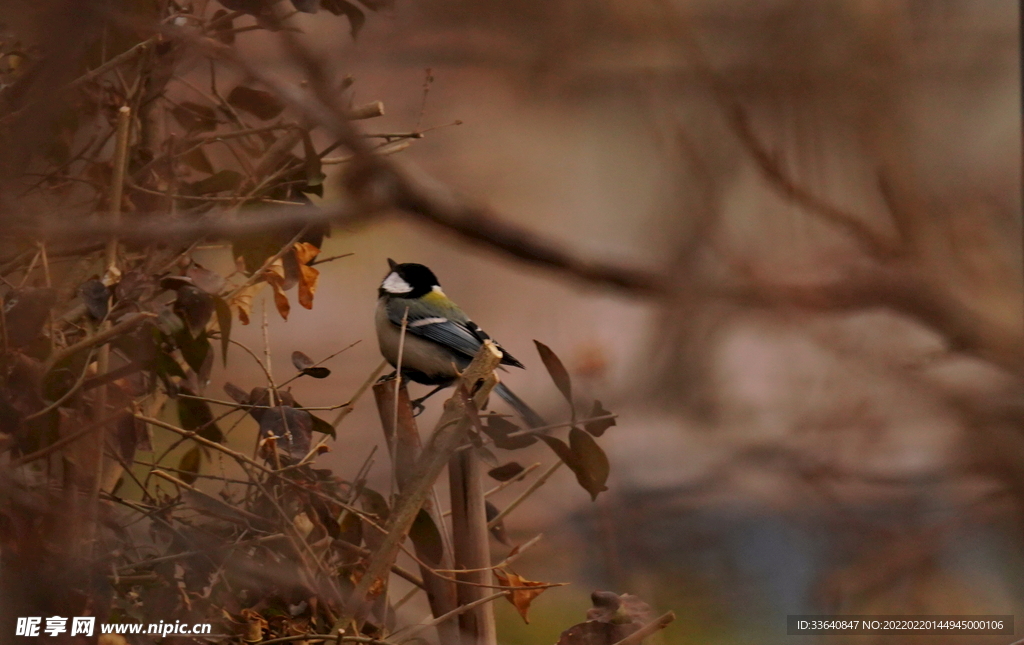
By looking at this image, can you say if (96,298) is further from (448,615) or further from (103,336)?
(448,615)

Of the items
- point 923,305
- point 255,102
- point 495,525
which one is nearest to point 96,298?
point 255,102

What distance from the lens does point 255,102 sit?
55.6 inches

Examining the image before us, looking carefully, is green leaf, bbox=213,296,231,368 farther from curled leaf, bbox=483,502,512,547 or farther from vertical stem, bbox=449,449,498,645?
curled leaf, bbox=483,502,512,547

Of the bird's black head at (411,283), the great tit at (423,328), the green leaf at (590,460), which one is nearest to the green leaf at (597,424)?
the green leaf at (590,460)

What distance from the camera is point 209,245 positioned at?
1.30m

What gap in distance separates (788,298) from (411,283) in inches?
45.4

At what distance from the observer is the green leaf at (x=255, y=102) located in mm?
1402

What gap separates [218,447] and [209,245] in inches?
13.7

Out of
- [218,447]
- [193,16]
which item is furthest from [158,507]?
[193,16]

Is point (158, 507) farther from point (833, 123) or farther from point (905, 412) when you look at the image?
point (833, 123)

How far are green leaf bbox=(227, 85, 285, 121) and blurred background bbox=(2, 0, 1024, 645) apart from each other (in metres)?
0.09

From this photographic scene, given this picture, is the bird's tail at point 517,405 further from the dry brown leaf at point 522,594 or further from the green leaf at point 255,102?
the green leaf at point 255,102

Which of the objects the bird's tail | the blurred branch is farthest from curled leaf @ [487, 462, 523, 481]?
the blurred branch

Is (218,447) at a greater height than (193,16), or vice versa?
(193,16)
